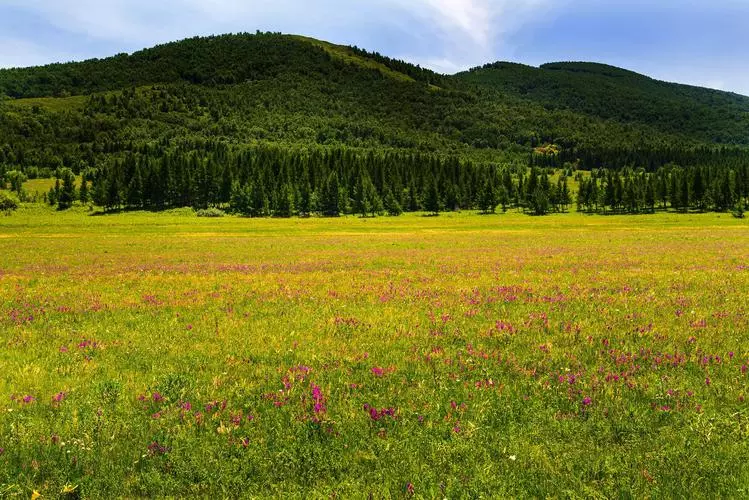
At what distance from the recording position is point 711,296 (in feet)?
49.0

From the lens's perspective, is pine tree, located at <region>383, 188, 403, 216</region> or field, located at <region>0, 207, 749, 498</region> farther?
pine tree, located at <region>383, 188, 403, 216</region>

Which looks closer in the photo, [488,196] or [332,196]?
[332,196]

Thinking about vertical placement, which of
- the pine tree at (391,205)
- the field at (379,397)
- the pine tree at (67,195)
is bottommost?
the field at (379,397)

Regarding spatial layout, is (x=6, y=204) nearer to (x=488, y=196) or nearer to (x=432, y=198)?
(x=432, y=198)

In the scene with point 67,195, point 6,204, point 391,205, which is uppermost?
point 67,195

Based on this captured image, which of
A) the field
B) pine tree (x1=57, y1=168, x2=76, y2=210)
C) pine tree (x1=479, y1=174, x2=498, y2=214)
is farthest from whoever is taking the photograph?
pine tree (x1=57, y1=168, x2=76, y2=210)

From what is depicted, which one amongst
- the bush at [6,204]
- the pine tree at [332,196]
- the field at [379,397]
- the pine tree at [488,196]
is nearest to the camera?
the field at [379,397]

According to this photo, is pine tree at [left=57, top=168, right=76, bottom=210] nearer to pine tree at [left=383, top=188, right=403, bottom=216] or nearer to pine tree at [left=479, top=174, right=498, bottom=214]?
pine tree at [left=383, top=188, right=403, bottom=216]

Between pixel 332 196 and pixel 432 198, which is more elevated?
pixel 332 196

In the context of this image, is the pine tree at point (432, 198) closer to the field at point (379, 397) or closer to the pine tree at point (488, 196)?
the pine tree at point (488, 196)

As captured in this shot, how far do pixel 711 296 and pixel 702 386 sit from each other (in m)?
9.35

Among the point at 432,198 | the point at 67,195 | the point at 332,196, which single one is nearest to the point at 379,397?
the point at 332,196

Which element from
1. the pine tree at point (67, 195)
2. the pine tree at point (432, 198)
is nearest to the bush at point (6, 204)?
the pine tree at point (67, 195)

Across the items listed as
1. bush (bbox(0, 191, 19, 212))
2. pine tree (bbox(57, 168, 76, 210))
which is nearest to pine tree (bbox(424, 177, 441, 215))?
pine tree (bbox(57, 168, 76, 210))
